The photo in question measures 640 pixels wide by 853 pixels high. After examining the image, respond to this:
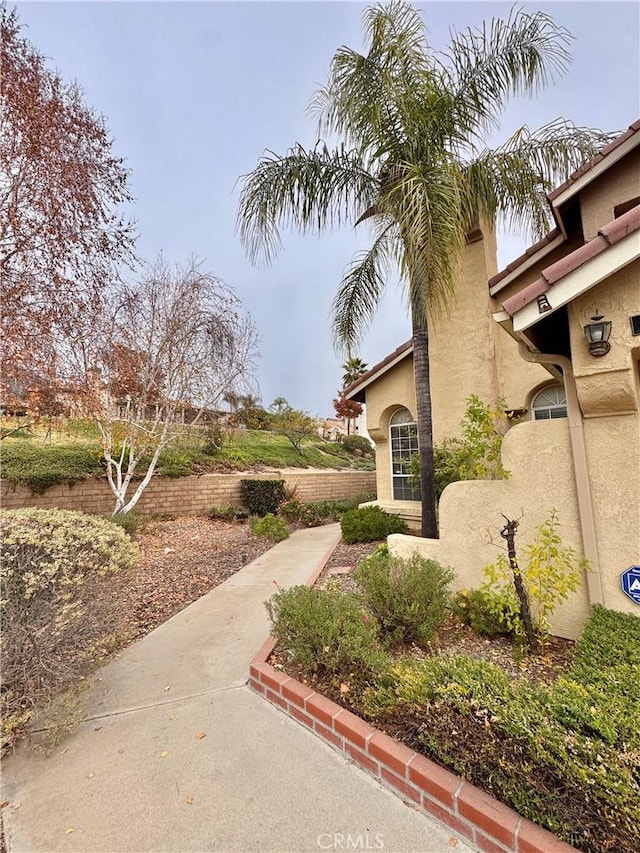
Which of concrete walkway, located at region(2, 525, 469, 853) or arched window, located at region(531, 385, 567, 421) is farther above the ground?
arched window, located at region(531, 385, 567, 421)

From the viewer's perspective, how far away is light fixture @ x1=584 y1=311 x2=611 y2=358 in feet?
14.0

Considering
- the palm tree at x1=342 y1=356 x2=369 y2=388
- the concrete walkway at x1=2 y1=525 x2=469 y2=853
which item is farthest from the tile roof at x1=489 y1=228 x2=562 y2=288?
the palm tree at x1=342 y1=356 x2=369 y2=388

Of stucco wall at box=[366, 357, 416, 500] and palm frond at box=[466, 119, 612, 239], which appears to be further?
stucco wall at box=[366, 357, 416, 500]

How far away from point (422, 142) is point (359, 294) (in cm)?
327

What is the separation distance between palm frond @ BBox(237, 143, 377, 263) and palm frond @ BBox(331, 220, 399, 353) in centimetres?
114

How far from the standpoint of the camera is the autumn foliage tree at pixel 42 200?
671cm

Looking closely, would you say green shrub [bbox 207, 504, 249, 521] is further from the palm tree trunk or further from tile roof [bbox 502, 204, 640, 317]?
tile roof [bbox 502, 204, 640, 317]

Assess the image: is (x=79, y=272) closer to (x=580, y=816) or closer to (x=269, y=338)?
(x=269, y=338)

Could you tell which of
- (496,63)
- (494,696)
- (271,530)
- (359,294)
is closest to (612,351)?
(494,696)

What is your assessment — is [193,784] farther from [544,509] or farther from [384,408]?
[384,408]

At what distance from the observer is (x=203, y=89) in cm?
1102

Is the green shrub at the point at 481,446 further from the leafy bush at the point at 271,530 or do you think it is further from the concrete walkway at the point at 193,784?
the leafy bush at the point at 271,530

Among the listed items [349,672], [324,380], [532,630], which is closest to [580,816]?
[349,672]

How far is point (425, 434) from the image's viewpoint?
8.12m
